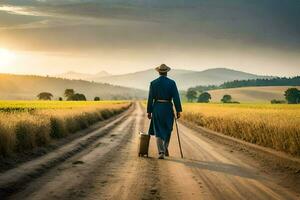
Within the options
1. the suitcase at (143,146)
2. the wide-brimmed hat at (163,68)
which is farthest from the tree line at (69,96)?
the suitcase at (143,146)

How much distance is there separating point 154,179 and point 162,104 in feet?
17.8

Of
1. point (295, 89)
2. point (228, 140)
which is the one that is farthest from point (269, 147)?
point (295, 89)

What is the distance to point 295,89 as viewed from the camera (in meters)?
164

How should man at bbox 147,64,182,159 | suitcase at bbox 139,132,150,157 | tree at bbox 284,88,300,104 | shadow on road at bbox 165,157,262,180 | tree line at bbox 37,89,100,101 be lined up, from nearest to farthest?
shadow on road at bbox 165,157,262,180
suitcase at bbox 139,132,150,157
man at bbox 147,64,182,159
tree at bbox 284,88,300,104
tree line at bbox 37,89,100,101

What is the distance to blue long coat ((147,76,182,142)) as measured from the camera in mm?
15469

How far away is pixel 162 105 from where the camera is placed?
1573cm

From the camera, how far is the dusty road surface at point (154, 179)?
28.9 ft

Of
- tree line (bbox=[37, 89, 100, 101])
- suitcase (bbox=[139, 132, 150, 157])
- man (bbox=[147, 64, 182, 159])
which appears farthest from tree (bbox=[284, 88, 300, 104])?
suitcase (bbox=[139, 132, 150, 157])

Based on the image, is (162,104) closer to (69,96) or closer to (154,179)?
(154,179)

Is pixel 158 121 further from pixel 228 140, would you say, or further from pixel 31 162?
pixel 228 140

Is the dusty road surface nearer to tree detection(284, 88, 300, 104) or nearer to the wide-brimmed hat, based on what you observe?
the wide-brimmed hat

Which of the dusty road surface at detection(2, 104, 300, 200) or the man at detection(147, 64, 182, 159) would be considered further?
the man at detection(147, 64, 182, 159)

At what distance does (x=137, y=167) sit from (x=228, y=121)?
50.6 ft

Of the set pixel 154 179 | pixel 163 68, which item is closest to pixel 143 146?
pixel 163 68
